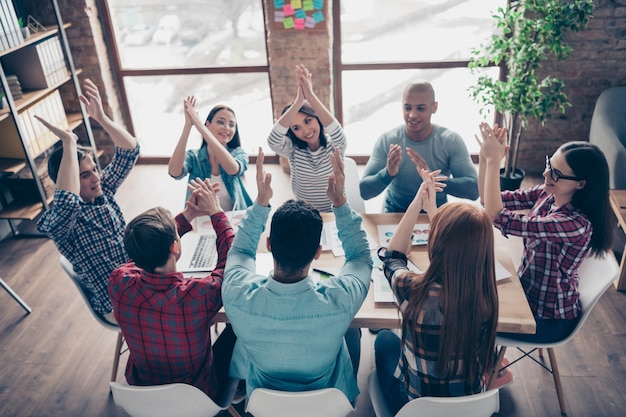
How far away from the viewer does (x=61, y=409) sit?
274cm

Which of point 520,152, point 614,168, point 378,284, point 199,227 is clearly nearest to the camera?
point 378,284

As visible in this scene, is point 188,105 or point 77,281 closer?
point 77,281

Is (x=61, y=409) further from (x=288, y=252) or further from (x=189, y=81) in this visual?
(x=189, y=81)

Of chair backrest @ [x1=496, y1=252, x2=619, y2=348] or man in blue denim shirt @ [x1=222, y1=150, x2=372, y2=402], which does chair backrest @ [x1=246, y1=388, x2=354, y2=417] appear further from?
chair backrest @ [x1=496, y1=252, x2=619, y2=348]

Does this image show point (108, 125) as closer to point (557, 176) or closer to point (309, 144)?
point (309, 144)

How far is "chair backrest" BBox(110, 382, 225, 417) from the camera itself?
1.78 m

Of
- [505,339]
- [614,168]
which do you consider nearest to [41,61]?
[505,339]

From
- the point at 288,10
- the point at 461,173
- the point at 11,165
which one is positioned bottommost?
the point at 11,165

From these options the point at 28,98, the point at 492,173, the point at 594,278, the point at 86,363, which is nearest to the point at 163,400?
the point at 86,363

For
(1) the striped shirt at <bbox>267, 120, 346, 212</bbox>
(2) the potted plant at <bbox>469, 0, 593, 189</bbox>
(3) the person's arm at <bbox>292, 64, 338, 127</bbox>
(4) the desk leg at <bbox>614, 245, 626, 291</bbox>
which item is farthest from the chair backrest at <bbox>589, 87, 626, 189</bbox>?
(3) the person's arm at <bbox>292, 64, 338, 127</bbox>

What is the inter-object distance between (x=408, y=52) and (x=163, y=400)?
154 inches

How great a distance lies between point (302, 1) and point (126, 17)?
175cm

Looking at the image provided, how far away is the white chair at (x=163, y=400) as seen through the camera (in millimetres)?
1776

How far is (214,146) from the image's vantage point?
115 inches
